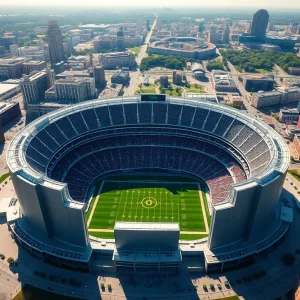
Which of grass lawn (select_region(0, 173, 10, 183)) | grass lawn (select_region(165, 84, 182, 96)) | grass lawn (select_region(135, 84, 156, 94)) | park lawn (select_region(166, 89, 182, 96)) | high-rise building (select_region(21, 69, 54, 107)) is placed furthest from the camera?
grass lawn (select_region(135, 84, 156, 94))

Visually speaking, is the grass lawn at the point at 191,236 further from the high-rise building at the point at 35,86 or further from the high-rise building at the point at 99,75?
the high-rise building at the point at 99,75

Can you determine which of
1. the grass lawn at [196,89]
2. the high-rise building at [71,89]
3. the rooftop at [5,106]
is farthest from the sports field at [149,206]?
the grass lawn at [196,89]

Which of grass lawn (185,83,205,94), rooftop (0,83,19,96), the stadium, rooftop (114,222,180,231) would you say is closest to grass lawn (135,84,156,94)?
grass lawn (185,83,205,94)

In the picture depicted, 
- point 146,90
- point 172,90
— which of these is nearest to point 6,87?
point 146,90

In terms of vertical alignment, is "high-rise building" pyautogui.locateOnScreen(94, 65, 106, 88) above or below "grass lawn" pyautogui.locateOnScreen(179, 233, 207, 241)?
above

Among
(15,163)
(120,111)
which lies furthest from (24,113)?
(15,163)

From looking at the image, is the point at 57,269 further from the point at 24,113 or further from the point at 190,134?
the point at 24,113

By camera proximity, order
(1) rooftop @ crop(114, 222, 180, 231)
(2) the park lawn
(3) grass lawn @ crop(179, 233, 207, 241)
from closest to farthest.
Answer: (1) rooftop @ crop(114, 222, 180, 231)
(3) grass lawn @ crop(179, 233, 207, 241)
(2) the park lawn

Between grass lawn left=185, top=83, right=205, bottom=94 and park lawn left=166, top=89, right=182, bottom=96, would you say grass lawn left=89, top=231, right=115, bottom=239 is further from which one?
grass lawn left=185, top=83, right=205, bottom=94
